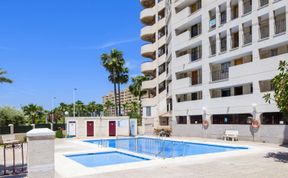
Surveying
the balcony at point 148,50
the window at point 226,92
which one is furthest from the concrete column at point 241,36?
the balcony at point 148,50

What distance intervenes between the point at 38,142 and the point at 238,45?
29.4 metres

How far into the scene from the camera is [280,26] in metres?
29.6

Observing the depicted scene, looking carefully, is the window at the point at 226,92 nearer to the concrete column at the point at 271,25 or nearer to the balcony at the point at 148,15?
the concrete column at the point at 271,25

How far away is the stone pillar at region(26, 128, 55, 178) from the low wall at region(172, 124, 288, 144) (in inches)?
→ 882

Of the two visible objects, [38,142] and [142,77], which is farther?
[142,77]

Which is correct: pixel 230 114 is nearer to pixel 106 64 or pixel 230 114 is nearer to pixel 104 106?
pixel 106 64

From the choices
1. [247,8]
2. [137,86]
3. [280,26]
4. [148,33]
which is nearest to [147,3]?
[148,33]

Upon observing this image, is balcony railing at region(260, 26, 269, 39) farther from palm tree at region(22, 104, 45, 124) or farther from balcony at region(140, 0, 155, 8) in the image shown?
palm tree at region(22, 104, 45, 124)

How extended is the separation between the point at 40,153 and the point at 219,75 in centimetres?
3088

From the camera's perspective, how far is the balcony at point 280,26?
29100mm

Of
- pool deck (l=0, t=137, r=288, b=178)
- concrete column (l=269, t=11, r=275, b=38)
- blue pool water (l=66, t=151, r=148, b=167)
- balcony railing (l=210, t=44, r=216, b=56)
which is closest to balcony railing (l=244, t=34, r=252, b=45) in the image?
concrete column (l=269, t=11, r=275, b=38)

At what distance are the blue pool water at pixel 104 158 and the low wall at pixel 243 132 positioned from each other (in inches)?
552

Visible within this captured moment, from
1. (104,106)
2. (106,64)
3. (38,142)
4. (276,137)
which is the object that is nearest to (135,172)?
(38,142)

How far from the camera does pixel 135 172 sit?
13.8 metres
